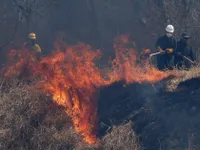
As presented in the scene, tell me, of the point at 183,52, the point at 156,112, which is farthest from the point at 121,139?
the point at 183,52

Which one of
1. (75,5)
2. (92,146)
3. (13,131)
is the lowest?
(92,146)

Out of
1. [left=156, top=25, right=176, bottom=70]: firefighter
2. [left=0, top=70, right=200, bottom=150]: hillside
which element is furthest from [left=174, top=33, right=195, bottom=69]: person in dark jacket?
[left=0, top=70, right=200, bottom=150]: hillside

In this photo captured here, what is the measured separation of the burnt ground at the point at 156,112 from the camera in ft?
23.0

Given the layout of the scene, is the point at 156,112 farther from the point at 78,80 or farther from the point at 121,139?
the point at 78,80

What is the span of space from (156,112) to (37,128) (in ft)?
10.00

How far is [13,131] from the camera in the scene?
652cm

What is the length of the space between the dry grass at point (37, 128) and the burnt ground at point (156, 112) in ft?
2.09

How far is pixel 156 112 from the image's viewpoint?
7738 mm

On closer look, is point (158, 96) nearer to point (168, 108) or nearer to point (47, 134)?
point (168, 108)

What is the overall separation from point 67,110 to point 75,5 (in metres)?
11.2

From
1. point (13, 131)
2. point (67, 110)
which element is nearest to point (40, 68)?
point (67, 110)

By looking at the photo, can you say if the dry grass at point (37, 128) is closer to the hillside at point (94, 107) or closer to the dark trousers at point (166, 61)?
the hillside at point (94, 107)

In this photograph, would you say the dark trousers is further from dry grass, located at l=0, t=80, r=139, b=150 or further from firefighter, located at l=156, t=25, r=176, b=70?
dry grass, located at l=0, t=80, r=139, b=150

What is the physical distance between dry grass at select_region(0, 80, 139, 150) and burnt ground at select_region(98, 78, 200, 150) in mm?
638
